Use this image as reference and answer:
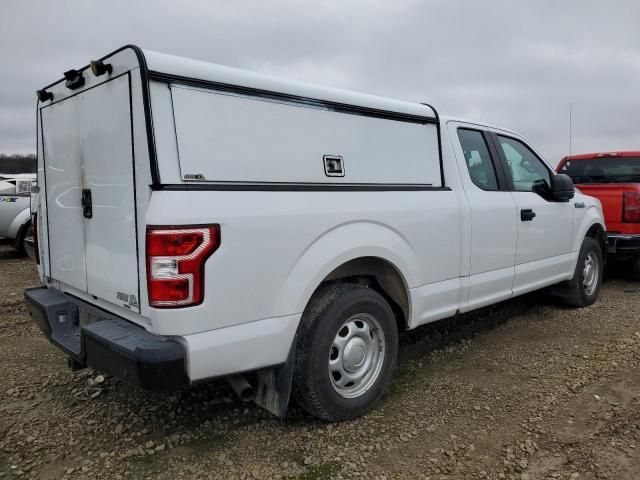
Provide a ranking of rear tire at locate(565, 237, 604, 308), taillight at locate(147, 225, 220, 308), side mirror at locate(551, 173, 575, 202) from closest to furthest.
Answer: taillight at locate(147, 225, 220, 308) → side mirror at locate(551, 173, 575, 202) → rear tire at locate(565, 237, 604, 308)

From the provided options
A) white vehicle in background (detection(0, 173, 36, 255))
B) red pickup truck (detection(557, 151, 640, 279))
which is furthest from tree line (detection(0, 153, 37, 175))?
red pickup truck (detection(557, 151, 640, 279))

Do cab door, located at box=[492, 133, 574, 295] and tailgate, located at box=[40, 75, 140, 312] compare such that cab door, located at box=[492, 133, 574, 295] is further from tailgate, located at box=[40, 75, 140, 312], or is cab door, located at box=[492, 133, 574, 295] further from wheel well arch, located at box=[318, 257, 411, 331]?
tailgate, located at box=[40, 75, 140, 312]

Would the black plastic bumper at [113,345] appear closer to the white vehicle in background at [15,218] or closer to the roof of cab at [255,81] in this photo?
the roof of cab at [255,81]

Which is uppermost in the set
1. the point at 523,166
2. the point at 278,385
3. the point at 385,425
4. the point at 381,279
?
the point at 523,166

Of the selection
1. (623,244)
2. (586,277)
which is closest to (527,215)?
(586,277)

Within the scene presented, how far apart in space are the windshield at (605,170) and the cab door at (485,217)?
13.8ft

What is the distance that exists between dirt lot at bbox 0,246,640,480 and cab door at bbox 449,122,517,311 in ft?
2.05

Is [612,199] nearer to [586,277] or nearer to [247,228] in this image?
[586,277]

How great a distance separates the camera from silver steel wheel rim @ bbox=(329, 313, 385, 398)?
3.14m

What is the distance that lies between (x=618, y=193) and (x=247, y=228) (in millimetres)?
5984

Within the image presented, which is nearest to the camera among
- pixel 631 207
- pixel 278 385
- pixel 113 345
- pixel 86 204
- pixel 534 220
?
pixel 113 345

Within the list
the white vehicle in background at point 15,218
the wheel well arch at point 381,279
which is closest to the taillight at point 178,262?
the wheel well arch at point 381,279

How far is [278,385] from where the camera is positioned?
2881 mm

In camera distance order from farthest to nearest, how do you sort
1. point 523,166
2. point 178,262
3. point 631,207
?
point 631,207, point 523,166, point 178,262
